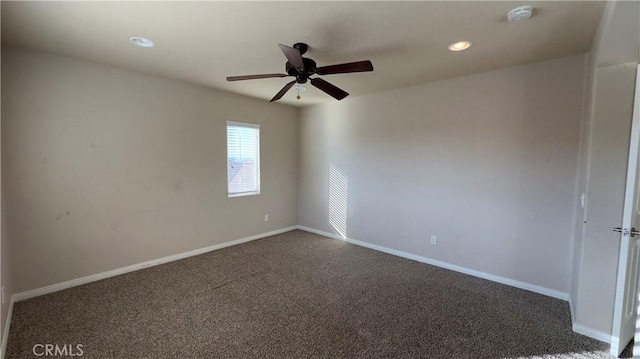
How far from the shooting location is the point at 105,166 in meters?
3.18

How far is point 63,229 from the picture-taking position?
2939 mm

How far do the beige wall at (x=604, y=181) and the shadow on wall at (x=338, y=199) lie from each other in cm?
303

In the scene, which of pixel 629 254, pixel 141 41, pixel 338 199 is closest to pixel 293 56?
pixel 141 41

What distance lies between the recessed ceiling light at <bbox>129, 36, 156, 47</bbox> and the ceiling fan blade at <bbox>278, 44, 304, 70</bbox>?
1332mm

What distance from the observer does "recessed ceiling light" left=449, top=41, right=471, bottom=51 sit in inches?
97.3

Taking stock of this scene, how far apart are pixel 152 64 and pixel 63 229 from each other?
2002mm

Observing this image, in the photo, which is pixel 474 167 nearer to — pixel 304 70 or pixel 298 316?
pixel 304 70

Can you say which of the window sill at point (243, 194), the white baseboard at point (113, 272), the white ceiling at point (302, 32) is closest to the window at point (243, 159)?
the window sill at point (243, 194)

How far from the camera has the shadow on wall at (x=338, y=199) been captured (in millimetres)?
4762

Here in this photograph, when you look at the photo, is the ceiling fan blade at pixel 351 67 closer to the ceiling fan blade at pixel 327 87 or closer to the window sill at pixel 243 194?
the ceiling fan blade at pixel 327 87

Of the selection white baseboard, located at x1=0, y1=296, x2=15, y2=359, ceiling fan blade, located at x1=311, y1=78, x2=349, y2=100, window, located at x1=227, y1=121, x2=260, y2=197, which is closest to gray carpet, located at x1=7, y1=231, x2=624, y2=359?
white baseboard, located at x1=0, y1=296, x2=15, y2=359

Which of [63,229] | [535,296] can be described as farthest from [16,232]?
[535,296]

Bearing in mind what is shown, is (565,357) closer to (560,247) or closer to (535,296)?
(535,296)

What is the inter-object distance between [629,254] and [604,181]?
1.77ft
